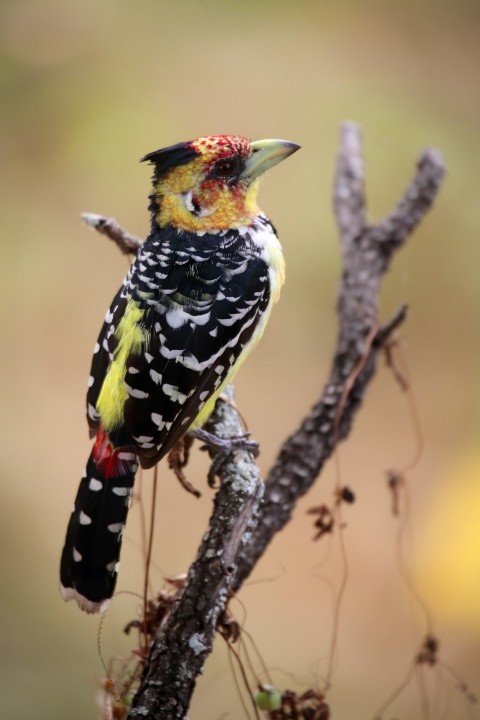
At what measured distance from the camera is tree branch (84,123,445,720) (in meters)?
1.54

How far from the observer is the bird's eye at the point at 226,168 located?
1.72 m

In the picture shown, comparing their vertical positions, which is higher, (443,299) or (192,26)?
(192,26)

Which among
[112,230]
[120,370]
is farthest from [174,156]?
[120,370]

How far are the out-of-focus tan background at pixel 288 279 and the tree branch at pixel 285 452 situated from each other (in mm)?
425

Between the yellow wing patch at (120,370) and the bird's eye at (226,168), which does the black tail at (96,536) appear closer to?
the yellow wing patch at (120,370)

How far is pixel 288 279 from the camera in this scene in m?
2.93

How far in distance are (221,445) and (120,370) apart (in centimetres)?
28

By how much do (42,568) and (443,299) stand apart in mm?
1652

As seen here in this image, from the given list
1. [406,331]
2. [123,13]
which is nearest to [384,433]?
[406,331]

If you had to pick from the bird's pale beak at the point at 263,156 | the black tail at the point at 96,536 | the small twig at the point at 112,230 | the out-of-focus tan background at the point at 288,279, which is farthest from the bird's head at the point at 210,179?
the out-of-focus tan background at the point at 288,279

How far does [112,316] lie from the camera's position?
1.72 meters

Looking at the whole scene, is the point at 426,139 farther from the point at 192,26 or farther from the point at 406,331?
the point at 192,26

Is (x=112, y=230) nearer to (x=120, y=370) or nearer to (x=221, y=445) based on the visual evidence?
(x=120, y=370)

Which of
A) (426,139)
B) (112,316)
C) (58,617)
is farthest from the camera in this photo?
(426,139)
